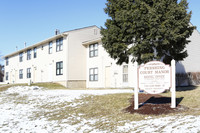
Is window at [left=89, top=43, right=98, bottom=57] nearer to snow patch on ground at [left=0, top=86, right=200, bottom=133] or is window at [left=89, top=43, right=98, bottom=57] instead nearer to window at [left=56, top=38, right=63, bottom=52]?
window at [left=56, top=38, right=63, bottom=52]

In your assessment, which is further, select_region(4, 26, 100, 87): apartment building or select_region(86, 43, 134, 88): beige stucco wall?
select_region(4, 26, 100, 87): apartment building

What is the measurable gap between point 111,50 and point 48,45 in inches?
610

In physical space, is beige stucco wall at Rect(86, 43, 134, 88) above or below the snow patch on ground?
above

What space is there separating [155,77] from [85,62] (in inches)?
700

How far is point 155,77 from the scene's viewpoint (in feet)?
29.4

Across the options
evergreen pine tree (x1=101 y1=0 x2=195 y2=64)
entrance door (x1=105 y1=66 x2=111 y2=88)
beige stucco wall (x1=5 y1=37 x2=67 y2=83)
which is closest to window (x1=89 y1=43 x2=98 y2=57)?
entrance door (x1=105 y1=66 x2=111 y2=88)

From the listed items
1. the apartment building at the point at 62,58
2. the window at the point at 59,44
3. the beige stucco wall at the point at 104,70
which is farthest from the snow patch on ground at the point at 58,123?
the window at the point at 59,44

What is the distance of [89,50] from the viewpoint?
25.6 m

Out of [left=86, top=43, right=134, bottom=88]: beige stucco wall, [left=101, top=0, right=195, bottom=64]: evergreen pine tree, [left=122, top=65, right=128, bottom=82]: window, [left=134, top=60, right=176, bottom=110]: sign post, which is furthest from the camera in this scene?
[left=122, top=65, right=128, bottom=82]: window

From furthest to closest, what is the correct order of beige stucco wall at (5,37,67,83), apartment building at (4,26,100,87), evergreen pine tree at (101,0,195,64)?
1. beige stucco wall at (5,37,67,83)
2. apartment building at (4,26,100,87)
3. evergreen pine tree at (101,0,195,64)

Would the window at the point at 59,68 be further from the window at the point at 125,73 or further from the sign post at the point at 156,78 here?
the sign post at the point at 156,78

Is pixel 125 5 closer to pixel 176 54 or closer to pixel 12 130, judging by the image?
pixel 176 54

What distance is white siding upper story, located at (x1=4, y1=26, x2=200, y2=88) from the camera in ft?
74.8

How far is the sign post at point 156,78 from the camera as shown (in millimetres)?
8773
